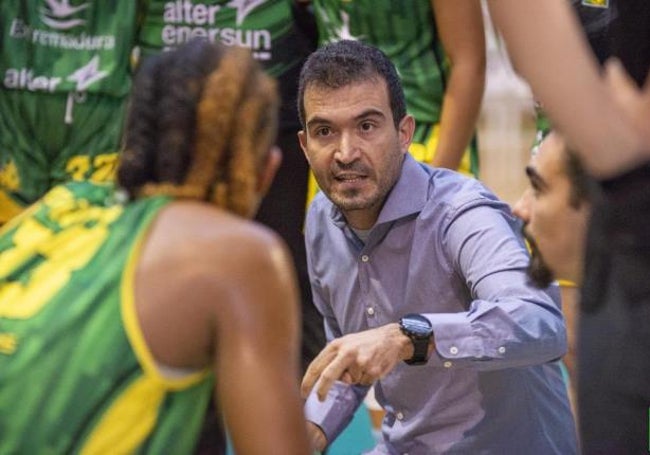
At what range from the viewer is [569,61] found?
5.89 ft

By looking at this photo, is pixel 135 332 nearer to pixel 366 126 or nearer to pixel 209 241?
pixel 209 241

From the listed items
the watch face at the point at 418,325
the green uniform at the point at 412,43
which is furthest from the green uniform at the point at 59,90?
the watch face at the point at 418,325

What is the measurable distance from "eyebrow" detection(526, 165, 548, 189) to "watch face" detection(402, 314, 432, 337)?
1.80 ft

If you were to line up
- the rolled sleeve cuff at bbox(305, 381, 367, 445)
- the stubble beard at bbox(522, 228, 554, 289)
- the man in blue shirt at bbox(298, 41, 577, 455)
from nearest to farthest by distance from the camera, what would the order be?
1. the stubble beard at bbox(522, 228, 554, 289)
2. the man in blue shirt at bbox(298, 41, 577, 455)
3. the rolled sleeve cuff at bbox(305, 381, 367, 445)

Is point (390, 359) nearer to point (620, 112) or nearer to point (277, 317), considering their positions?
point (277, 317)

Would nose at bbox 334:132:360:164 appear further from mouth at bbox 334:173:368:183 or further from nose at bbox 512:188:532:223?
nose at bbox 512:188:532:223

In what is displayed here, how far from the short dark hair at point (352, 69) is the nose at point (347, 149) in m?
0.12

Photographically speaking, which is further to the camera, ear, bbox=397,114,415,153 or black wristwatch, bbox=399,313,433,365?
ear, bbox=397,114,415,153

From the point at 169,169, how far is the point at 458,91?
200cm

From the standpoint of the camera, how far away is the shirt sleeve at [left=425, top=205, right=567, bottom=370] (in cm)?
277

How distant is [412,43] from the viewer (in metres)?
4.05

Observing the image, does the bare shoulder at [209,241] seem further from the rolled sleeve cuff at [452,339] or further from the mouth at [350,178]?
the mouth at [350,178]

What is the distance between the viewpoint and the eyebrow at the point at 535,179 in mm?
2174

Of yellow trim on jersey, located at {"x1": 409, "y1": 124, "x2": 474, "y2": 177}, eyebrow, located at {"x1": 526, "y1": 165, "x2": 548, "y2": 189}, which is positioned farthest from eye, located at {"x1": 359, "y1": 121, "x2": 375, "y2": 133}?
eyebrow, located at {"x1": 526, "y1": 165, "x2": 548, "y2": 189}
